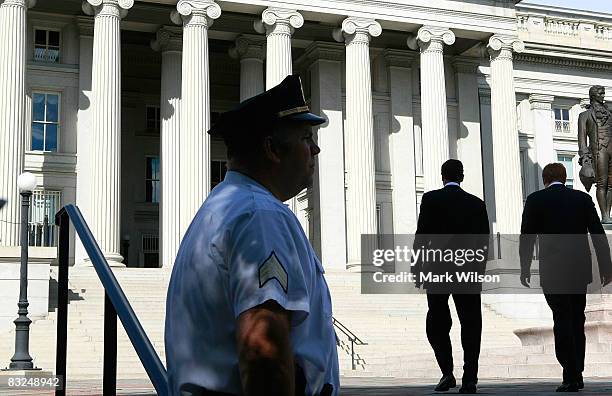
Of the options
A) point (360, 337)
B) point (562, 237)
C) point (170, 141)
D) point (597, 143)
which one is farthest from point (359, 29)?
point (562, 237)

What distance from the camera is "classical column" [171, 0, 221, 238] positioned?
35250 mm

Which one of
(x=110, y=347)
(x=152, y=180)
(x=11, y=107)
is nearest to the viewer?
(x=110, y=347)

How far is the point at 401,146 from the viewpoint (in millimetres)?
43594

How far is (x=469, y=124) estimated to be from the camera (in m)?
45.0

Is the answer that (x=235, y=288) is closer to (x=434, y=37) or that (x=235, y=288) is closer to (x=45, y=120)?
(x=45, y=120)

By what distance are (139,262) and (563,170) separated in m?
36.0

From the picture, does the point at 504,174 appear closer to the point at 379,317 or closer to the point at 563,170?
the point at 379,317

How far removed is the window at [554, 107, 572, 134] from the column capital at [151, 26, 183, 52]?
2222 centimetres

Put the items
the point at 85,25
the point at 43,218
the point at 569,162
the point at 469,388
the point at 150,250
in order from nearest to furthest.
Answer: the point at 469,388 < the point at 43,218 < the point at 85,25 < the point at 150,250 < the point at 569,162

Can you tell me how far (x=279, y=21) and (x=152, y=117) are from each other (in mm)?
11103

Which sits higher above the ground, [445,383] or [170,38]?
[170,38]

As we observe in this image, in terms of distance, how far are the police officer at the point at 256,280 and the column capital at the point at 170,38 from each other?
37484 mm

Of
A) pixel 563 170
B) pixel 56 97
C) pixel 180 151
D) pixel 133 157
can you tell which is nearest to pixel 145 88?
pixel 133 157

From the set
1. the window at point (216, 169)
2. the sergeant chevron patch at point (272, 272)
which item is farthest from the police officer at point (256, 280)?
the window at point (216, 169)
